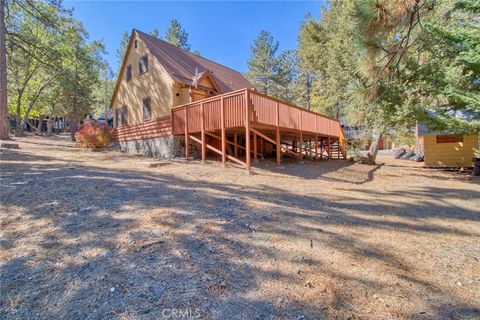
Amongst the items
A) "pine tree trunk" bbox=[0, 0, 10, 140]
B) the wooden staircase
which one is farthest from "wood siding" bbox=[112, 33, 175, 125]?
Result: the wooden staircase

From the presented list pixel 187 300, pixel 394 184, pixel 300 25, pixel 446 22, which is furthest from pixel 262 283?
pixel 300 25

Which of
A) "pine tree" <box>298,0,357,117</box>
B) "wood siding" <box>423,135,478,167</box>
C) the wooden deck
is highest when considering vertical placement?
"pine tree" <box>298,0,357,117</box>

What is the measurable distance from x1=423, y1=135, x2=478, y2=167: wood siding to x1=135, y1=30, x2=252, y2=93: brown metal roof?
12.8 m

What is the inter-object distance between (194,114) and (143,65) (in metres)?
7.06

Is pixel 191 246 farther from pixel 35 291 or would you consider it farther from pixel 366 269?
pixel 366 269

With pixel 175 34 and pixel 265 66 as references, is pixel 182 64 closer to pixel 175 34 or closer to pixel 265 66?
pixel 265 66

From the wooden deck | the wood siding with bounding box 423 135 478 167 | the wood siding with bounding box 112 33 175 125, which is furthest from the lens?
the wood siding with bounding box 423 135 478 167

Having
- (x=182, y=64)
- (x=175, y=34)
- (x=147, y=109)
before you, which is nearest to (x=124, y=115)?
(x=147, y=109)

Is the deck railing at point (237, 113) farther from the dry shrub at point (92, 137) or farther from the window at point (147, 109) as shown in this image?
the dry shrub at point (92, 137)

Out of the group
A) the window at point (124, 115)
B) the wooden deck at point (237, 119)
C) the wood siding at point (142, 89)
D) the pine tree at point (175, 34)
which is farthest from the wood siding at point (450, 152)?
the pine tree at point (175, 34)

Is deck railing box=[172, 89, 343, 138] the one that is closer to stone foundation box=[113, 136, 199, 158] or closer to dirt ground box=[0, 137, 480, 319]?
stone foundation box=[113, 136, 199, 158]

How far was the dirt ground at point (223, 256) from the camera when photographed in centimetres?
228

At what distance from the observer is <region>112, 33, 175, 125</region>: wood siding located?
43.9 feet

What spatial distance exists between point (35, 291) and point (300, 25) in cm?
3078
